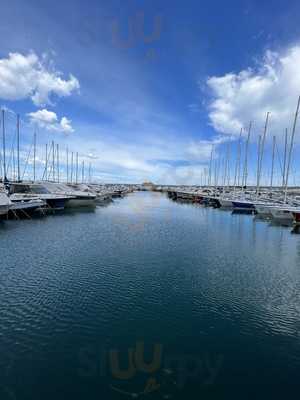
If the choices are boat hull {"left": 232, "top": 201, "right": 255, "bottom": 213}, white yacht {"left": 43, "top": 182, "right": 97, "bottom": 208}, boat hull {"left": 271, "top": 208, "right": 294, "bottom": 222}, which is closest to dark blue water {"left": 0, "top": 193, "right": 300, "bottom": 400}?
boat hull {"left": 271, "top": 208, "right": 294, "bottom": 222}

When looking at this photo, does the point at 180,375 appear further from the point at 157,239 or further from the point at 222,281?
the point at 157,239

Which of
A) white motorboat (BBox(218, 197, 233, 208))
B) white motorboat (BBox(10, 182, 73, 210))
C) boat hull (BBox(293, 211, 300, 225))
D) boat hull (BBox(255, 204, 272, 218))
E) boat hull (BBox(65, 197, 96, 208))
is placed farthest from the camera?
white motorboat (BBox(218, 197, 233, 208))

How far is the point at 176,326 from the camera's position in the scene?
38.6 feet

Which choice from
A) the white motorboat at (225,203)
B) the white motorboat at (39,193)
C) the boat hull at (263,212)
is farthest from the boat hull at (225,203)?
the white motorboat at (39,193)

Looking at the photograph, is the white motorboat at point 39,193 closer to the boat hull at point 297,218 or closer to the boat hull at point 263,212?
the boat hull at point 263,212

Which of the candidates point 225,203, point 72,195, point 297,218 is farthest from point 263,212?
point 72,195

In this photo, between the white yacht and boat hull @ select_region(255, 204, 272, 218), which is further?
the white yacht

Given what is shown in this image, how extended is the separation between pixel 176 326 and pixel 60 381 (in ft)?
17.3

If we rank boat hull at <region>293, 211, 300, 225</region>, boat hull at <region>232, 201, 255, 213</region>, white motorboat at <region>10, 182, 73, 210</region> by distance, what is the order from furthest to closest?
1. boat hull at <region>232, 201, 255, 213</region>
2. white motorboat at <region>10, 182, 73, 210</region>
3. boat hull at <region>293, 211, 300, 225</region>

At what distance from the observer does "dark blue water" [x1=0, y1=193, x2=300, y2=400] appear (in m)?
8.52

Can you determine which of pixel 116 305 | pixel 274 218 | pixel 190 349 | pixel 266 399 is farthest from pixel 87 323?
pixel 274 218

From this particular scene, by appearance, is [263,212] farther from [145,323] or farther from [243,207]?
[145,323]

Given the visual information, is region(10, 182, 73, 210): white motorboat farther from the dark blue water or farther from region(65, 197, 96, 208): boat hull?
the dark blue water

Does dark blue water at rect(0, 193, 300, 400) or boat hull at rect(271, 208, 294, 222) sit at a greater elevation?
boat hull at rect(271, 208, 294, 222)
